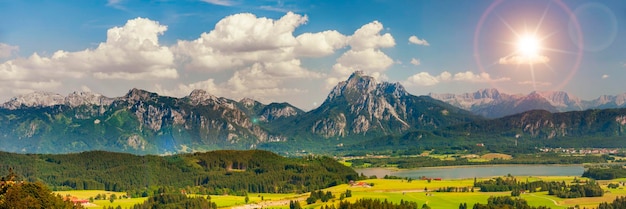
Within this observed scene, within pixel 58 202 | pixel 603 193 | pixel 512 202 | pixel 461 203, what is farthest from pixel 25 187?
pixel 603 193

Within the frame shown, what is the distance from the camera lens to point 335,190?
177625mm

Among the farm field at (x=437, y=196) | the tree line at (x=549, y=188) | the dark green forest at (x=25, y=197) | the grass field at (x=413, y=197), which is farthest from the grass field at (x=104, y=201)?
the tree line at (x=549, y=188)

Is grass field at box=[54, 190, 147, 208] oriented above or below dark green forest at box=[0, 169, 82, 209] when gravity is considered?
below

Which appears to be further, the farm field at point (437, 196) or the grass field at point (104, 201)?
the grass field at point (104, 201)

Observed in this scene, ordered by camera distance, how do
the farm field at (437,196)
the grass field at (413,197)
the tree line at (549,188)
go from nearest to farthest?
the farm field at (437,196) < the grass field at (413,197) < the tree line at (549,188)

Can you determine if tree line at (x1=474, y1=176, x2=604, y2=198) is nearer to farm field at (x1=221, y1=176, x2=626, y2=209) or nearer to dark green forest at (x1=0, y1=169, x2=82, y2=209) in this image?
farm field at (x1=221, y1=176, x2=626, y2=209)

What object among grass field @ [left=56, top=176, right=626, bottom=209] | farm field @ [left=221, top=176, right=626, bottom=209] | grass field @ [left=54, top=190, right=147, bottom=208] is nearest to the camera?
farm field @ [left=221, top=176, right=626, bottom=209]

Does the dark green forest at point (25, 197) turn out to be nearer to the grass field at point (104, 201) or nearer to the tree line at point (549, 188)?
the grass field at point (104, 201)

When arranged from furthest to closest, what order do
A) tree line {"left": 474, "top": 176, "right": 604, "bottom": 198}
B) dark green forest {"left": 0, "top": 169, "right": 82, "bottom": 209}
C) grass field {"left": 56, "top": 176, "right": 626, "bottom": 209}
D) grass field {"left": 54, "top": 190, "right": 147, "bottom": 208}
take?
tree line {"left": 474, "top": 176, "right": 604, "bottom": 198}, grass field {"left": 54, "top": 190, "right": 147, "bottom": 208}, grass field {"left": 56, "top": 176, "right": 626, "bottom": 209}, dark green forest {"left": 0, "top": 169, "right": 82, "bottom": 209}

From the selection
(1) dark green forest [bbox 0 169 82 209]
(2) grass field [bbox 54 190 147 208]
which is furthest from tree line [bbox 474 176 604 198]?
(1) dark green forest [bbox 0 169 82 209]

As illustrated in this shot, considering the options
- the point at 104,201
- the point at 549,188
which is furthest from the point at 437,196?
the point at 104,201

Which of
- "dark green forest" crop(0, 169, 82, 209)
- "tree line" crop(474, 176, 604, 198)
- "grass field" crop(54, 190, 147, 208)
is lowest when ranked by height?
"grass field" crop(54, 190, 147, 208)

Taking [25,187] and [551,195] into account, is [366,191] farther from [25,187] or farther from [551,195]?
[25,187]

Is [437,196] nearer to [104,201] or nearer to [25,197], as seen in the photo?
[104,201]
